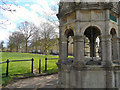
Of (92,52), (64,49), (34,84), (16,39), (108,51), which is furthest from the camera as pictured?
(16,39)

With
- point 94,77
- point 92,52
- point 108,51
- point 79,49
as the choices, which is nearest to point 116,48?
point 108,51

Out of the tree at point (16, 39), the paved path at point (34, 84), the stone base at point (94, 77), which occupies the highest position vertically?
the tree at point (16, 39)

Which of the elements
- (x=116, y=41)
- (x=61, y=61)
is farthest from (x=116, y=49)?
(x=61, y=61)

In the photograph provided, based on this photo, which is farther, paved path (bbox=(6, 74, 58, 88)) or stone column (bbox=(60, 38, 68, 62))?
paved path (bbox=(6, 74, 58, 88))

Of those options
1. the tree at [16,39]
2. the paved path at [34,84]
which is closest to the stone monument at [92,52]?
the paved path at [34,84]

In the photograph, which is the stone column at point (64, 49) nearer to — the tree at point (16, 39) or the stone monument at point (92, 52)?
the stone monument at point (92, 52)

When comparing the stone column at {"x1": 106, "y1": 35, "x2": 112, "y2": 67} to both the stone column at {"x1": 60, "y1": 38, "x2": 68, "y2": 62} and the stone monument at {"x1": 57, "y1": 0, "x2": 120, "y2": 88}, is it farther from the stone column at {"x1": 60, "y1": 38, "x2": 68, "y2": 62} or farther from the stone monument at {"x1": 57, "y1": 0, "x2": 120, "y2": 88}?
the stone column at {"x1": 60, "y1": 38, "x2": 68, "y2": 62}

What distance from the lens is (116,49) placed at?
506 cm

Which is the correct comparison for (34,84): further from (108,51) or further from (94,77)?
(108,51)

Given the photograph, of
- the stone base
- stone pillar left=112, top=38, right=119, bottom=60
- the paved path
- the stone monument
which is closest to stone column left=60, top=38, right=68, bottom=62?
the stone monument

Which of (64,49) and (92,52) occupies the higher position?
(64,49)

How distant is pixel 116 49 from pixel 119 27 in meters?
1.27

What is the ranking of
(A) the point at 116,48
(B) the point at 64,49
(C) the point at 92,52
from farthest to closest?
1. (B) the point at 64,49
2. (A) the point at 116,48
3. (C) the point at 92,52

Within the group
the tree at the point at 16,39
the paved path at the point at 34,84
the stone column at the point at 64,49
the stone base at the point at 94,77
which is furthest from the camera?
the tree at the point at 16,39
